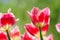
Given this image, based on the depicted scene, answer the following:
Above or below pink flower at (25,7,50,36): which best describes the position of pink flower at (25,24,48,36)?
below

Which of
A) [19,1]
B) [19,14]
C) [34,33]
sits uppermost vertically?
[19,1]

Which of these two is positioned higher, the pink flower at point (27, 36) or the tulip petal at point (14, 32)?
the tulip petal at point (14, 32)

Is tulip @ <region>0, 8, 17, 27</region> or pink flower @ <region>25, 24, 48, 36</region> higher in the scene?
tulip @ <region>0, 8, 17, 27</region>

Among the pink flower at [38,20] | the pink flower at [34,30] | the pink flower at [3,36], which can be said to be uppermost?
the pink flower at [38,20]

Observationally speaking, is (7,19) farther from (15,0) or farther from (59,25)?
(15,0)

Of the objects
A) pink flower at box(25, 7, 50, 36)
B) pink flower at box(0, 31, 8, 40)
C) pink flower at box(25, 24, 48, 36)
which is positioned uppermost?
pink flower at box(25, 7, 50, 36)

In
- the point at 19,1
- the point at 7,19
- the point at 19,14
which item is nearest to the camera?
the point at 7,19

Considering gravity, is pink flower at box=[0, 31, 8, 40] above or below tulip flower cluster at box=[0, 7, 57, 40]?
below

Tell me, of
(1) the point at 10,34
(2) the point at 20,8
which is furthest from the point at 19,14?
(1) the point at 10,34

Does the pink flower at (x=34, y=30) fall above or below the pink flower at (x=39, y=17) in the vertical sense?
below

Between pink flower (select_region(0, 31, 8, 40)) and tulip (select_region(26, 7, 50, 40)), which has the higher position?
tulip (select_region(26, 7, 50, 40))

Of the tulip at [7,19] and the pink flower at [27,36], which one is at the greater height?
the tulip at [7,19]
